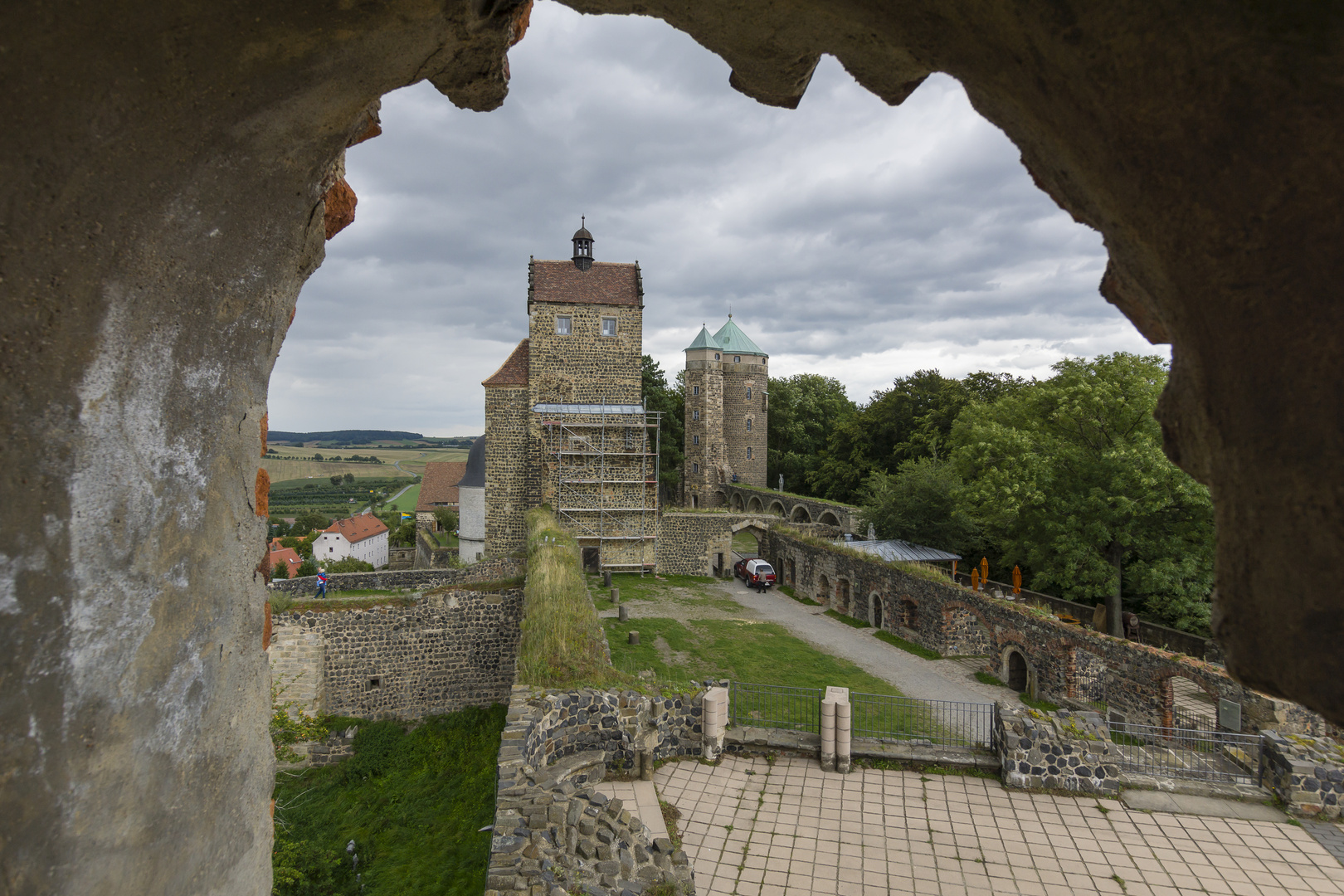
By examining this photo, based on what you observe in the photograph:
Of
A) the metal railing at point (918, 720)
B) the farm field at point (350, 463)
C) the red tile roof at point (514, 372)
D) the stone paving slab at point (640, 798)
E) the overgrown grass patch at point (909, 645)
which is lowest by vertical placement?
the overgrown grass patch at point (909, 645)

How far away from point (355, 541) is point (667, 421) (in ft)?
67.2

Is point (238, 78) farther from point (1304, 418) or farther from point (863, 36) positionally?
point (1304, 418)

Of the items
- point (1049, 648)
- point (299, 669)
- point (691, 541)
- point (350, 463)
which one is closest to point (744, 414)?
point (691, 541)

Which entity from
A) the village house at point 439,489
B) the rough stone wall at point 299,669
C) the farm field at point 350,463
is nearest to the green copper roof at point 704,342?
the village house at point 439,489

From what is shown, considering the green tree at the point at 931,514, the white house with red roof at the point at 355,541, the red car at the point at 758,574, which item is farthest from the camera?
the white house with red roof at the point at 355,541

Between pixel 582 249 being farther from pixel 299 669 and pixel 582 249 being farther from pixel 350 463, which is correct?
pixel 350 463

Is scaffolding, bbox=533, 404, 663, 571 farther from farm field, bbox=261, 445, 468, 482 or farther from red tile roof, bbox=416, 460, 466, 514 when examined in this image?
farm field, bbox=261, 445, 468, 482

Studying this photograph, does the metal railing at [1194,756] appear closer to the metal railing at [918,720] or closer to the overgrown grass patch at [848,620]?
the metal railing at [918,720]

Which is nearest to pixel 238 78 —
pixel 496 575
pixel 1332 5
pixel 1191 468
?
pixel 1332 5

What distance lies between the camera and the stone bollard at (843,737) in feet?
27.8

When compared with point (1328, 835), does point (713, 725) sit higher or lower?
higher

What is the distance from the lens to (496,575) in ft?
60.4

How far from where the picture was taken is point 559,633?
30.6ft

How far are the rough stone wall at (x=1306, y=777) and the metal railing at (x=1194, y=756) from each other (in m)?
0.39
